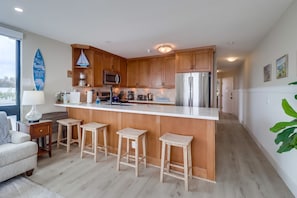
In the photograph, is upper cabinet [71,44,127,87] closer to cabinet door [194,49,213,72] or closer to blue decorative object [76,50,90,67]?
blue decorative object [76,50,90,67]

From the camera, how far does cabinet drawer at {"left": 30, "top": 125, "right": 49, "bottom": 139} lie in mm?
2709

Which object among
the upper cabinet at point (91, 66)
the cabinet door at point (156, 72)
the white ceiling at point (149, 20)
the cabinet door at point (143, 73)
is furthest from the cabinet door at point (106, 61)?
the cabinet door at point (156, 72)

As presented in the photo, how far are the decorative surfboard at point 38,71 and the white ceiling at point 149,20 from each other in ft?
1.69

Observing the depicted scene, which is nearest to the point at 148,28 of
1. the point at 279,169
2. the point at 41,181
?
the point at 41,181

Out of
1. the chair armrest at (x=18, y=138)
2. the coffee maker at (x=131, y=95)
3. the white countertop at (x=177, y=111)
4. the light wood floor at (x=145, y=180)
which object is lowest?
the light wood floor at (x=145, y=180)

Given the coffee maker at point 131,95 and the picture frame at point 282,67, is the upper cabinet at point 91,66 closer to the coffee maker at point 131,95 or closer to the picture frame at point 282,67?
the coffee maker at point 131,95

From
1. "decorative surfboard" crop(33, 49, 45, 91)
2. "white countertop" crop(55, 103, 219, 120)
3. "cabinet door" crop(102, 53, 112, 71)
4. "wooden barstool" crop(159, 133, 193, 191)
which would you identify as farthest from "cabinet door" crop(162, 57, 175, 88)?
"decorative surfboard" crop(33, 49, 45, 91)

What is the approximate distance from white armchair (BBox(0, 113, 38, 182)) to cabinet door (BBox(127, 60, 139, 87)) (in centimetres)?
365

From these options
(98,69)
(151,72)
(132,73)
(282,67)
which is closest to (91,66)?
(98,69)

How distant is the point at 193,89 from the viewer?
4.25 metres

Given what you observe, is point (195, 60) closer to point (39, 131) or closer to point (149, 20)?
point (149, 20)

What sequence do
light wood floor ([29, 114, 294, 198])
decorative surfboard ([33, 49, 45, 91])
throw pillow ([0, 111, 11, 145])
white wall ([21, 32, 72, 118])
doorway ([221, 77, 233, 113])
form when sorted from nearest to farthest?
light wood floor ([29, 114, 294, 198]), throw pillow ([0, 111, 11, 145]), white wall ([21, 32, 72, 118]), decorative surfboard ([33, 49, 45, 91]), doorway ([221, 77, 233, 113])

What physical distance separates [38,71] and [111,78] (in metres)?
1.96

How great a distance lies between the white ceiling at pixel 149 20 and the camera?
2.11m
